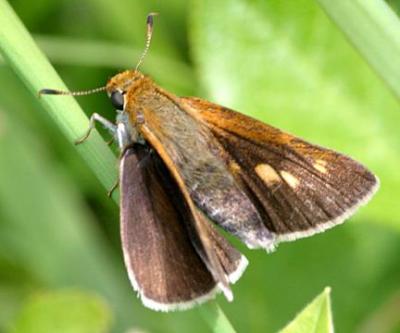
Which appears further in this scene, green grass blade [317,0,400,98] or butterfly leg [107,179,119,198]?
butterfly leg [107,179,119,198]

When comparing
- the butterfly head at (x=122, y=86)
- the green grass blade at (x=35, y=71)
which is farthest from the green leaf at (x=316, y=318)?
the butterfly head at (x=122, y=86)

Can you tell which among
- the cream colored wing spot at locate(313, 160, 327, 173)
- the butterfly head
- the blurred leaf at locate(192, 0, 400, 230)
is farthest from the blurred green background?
the butterfly head

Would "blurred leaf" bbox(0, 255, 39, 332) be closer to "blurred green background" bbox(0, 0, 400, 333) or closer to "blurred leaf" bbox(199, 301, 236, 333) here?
"blurred green background" bbox(0, 0, 400, 333)

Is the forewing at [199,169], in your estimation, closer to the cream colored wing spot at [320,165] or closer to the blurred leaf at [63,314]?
the cream colored wing spot at [320,165]

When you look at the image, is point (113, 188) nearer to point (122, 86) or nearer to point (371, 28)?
point (122, 86)

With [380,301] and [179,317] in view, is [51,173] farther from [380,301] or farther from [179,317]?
[380,301]

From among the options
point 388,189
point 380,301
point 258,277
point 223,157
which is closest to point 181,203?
point 223,157
